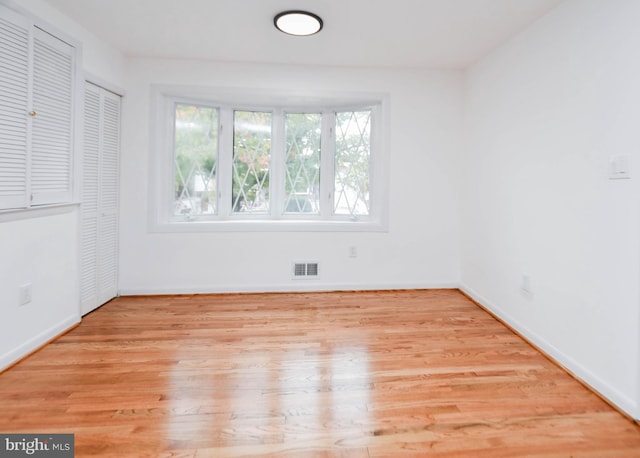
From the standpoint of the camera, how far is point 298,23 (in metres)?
2.65

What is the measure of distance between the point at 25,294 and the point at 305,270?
237 centimetres

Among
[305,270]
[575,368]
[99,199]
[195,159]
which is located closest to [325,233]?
[305,270]

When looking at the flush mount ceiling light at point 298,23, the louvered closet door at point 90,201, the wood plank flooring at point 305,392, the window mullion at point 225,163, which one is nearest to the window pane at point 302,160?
the window mullion at point 225,163

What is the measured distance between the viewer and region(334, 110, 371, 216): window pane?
402 centimetres

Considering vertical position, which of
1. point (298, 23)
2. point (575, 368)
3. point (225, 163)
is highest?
point (298, 23)

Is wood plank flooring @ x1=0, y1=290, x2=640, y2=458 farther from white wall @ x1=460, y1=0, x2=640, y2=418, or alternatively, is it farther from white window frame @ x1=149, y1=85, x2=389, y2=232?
white window frame @ x1=149, y1=85, x2=389, y2=232

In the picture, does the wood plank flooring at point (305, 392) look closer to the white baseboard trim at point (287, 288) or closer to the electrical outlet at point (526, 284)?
the electrical outlet at point (526, 284)

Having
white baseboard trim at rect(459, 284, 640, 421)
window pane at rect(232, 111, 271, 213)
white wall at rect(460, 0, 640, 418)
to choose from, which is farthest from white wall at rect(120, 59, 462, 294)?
white baseboard trim at rect(459, 284, 640, 421)

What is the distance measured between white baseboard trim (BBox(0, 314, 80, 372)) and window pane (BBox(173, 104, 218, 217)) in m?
1.46

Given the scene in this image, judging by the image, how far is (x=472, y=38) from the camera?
9.77ft

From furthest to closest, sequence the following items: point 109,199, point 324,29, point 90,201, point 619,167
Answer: point 109,199 → point 90,201 → point 324,29 → point 619,167

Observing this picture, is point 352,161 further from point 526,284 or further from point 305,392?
point 305,392

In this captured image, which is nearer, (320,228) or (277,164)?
(320,228)

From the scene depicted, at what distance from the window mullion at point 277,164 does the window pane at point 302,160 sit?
2.5 inches
